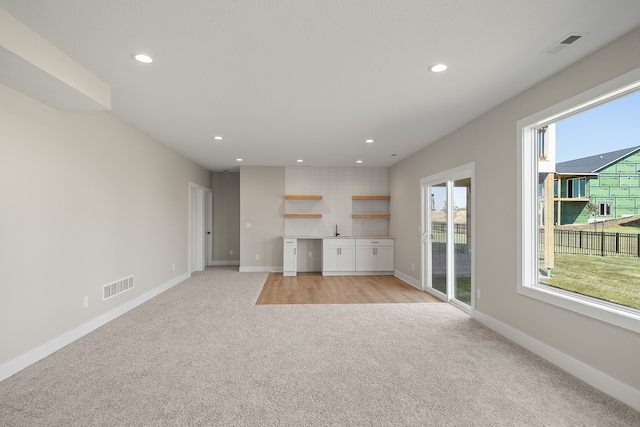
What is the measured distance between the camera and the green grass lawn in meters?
2.40

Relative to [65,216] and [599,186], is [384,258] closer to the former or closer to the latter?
[599,186]

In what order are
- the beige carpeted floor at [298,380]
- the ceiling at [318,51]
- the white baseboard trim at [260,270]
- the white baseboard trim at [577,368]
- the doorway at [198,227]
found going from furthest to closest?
the white baseboard trim at [260,270]
the doorway at [198,227]
the white baseboard trim at [577,368]
the beige carpeted floor at [298,380]
the ceiling at [318,51]

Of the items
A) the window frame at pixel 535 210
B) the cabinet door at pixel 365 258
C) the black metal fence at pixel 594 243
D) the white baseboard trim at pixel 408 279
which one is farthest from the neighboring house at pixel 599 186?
the cabinet door at pixel 365 258

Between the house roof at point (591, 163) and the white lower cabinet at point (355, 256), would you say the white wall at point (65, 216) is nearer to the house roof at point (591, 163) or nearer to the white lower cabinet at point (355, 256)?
the white lower cabinet at point (355, 256)

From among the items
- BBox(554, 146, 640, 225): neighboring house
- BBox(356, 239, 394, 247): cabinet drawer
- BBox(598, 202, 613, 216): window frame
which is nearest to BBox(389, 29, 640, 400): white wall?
BBox(554, 146, 640, 225): neighboring house

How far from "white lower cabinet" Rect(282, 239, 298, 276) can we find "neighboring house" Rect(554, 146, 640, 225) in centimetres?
522

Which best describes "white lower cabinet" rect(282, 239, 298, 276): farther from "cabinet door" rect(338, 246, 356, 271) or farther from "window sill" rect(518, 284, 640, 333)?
"window sill" rect(518, 284, 640, 333)

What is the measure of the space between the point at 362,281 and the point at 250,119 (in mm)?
4058

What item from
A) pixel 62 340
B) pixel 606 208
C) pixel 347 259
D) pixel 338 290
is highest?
pixel 606 208

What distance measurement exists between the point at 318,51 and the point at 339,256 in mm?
5454

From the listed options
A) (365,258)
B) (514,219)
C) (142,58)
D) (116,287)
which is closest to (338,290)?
(365,258)

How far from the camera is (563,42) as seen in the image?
2.33 meters

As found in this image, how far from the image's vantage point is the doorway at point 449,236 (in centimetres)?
464

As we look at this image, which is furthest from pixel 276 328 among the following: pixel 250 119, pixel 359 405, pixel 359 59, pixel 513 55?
pixel 513 55
